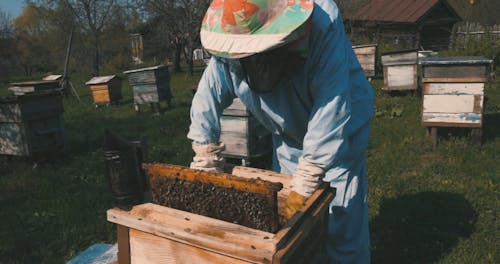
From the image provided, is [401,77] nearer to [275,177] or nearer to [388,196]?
[388,196]

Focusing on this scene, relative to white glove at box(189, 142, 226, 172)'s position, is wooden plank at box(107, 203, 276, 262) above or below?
below

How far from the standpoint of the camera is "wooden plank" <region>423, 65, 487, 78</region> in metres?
4.62

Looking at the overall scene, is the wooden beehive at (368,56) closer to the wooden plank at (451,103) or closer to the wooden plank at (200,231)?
the wooden plank at (451,103)

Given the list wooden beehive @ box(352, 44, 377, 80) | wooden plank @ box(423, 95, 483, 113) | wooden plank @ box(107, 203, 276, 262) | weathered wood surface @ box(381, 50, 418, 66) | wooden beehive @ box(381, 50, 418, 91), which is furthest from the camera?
wooden beehive @ box(352, 44, 377, 80)

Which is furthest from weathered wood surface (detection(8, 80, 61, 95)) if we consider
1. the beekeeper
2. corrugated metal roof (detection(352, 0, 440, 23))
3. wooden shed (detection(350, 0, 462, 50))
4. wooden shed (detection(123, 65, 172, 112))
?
corrugated metal roof (detection(352, 0, 440, 23))

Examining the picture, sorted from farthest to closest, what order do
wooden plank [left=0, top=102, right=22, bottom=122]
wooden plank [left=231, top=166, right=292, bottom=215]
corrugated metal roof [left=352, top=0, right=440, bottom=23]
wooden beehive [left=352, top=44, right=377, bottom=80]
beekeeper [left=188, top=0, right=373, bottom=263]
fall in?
corrugated metal roof [left=352, top=0, right=440, bottom=23] < wooden beehive [left=352, top=44, right=377, bottom=80] < wooden plank [left=0, top=102, right=22, bottom=122] < wooden plank [left=231, top=166, right=292, bottom=215] < beekeeper [left=188, top=0, right=373, bottom=263]

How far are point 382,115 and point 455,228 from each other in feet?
13.6

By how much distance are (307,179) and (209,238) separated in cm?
49

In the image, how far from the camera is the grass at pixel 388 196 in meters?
3.05

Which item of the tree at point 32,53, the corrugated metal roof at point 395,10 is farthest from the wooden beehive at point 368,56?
the tree at point 32,53

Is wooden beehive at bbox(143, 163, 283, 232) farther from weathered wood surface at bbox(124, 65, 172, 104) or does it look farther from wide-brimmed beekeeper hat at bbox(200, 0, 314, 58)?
weathered wood surface at bbox(124, 65, 172, 104)

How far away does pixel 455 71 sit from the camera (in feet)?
15.6

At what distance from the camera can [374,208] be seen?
3.51m

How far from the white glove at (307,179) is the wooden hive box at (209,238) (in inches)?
1.3
